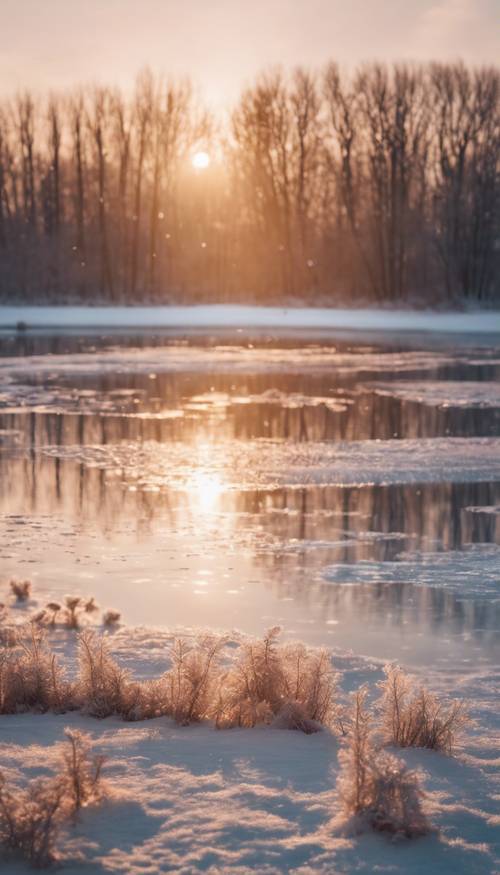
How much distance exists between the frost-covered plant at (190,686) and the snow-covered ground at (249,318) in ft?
129

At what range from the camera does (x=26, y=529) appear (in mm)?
10023

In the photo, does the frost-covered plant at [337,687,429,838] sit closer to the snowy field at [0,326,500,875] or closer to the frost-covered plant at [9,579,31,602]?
the snowy field at [0,326,500,875]

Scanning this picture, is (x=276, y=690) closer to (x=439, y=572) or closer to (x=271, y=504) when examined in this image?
(x=439, y=572)

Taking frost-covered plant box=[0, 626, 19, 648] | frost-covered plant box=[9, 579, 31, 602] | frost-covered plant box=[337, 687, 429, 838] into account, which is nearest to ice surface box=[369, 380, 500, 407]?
frost-covered plant box=[9, 579, 31, 602]

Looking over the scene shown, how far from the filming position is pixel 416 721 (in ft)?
16.8

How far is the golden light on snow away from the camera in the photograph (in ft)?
219

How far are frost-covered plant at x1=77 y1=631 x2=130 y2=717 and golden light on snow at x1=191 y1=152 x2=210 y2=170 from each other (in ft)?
208

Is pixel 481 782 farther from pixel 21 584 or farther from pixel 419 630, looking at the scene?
pixel 21 584

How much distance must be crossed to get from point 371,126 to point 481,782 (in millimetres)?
57434

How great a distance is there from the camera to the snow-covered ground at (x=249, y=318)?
46.4 meters

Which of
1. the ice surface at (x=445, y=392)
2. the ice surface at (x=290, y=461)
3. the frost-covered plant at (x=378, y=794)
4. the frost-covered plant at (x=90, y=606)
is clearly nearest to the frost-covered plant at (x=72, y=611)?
the frost-covered plant at (x=90, y=606)

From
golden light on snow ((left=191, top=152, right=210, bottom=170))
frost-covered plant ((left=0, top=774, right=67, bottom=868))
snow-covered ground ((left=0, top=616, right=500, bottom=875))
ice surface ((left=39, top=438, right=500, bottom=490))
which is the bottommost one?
snow-covered ground ((left=0, top=616, right=500, bottom=875))

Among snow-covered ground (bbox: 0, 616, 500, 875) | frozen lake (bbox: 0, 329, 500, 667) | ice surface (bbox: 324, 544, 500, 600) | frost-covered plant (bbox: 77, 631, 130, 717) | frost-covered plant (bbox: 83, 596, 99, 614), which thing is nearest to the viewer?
snow-covered ground (bbox: 0, 616, 500, 875)

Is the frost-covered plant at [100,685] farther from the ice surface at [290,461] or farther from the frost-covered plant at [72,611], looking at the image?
the ice surface at [290,461]
